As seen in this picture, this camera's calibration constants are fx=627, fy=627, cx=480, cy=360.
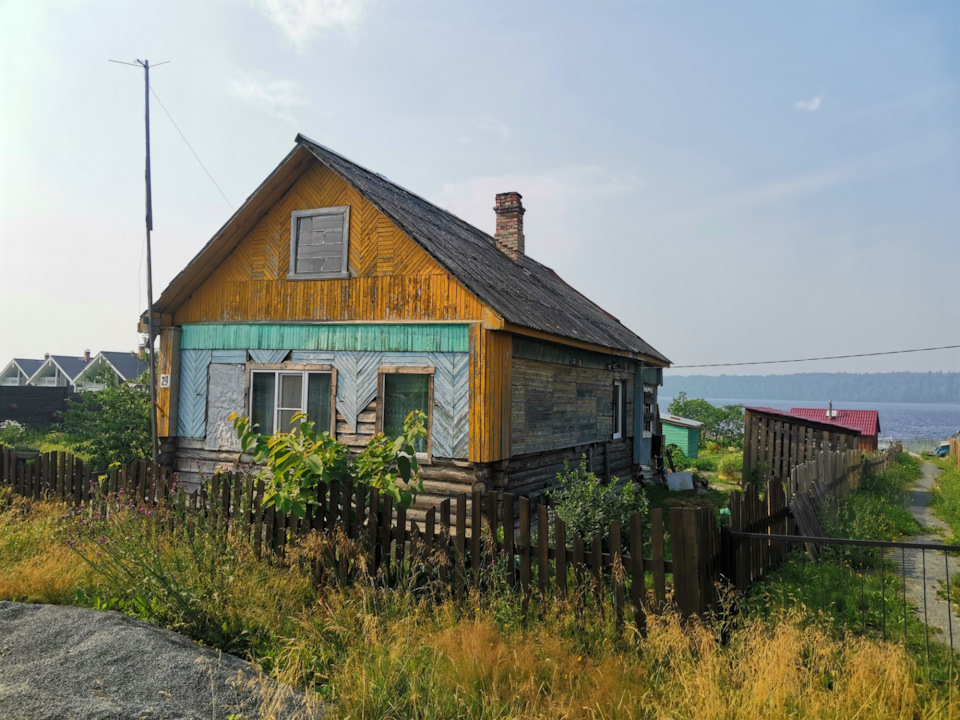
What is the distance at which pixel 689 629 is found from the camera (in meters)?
4.84

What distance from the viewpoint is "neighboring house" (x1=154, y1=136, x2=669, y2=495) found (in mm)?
10094

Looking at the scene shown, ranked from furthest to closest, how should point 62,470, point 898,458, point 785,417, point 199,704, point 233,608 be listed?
point 898,458, point 785,417, point 62,470, point 233,608, point 199,704

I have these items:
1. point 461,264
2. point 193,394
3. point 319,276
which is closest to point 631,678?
point 461,264

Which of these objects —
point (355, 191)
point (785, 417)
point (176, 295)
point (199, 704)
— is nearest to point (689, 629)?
point (199, 704)

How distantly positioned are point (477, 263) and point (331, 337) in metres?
3.23

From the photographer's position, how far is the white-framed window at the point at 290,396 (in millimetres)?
11250

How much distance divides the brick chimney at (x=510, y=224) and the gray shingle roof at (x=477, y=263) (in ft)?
1.16

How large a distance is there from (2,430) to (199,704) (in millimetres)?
29324

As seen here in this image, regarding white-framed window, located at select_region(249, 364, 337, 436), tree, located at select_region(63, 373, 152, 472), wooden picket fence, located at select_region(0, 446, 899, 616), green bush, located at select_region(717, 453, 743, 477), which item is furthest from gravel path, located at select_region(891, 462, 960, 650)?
tree, located at select_region(63, 373, 152, 472)

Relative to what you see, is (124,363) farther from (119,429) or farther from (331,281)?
(331,281)

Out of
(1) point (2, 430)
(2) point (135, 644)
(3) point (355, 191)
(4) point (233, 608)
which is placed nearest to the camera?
(2) point (135, 644)

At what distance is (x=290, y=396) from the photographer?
11.6m

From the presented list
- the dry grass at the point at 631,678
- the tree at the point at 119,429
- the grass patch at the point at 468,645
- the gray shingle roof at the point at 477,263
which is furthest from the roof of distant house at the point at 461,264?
the dry grass at the point at 631,678

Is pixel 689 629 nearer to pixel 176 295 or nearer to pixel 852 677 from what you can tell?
pixel 852 677
